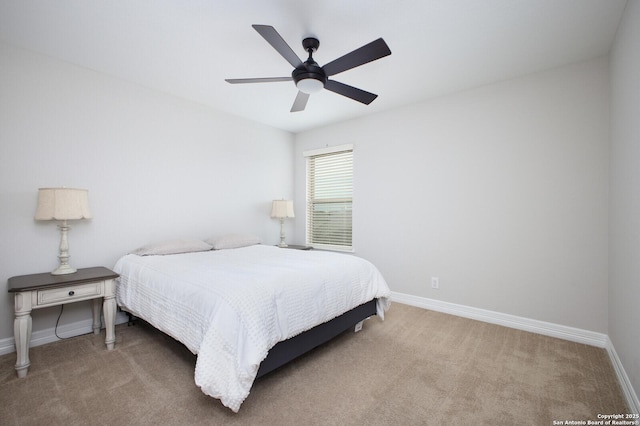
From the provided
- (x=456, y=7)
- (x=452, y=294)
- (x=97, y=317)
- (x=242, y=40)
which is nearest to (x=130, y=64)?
(x=242, y=40)

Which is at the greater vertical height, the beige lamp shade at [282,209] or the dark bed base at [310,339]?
the beige lamp shade at [282,209]

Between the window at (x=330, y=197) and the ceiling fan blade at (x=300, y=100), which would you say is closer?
the ceiling fan blade at (x=300, y=100)

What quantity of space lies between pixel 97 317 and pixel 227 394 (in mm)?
1969

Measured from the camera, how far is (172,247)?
2.96 meters

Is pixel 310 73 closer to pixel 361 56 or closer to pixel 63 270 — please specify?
pixel 361 56

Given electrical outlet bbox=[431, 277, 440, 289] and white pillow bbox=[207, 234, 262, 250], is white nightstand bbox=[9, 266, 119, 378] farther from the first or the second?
electrical outlet bbox=[431, 277, 440, 289]

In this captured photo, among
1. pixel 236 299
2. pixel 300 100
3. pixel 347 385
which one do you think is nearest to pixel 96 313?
pixel 236 299

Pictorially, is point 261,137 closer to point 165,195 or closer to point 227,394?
point 165,195

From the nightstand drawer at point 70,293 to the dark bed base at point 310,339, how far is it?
157 centimetres

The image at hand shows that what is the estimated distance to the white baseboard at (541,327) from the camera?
1.78 meters

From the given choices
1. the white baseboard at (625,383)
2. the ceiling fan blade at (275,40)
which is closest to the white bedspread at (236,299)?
the ceiling fan blade at (275,40)

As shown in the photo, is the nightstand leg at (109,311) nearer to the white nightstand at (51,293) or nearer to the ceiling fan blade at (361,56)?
the white nightstand at (51,293)

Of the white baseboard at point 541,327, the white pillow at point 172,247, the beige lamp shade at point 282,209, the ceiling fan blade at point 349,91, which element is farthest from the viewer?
the beige lamp shade at point 282,209

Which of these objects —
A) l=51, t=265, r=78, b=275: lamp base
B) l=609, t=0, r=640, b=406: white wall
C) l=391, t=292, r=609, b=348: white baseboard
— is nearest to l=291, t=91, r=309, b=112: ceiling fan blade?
l=609, t=0, r=640, b=406: white wall
